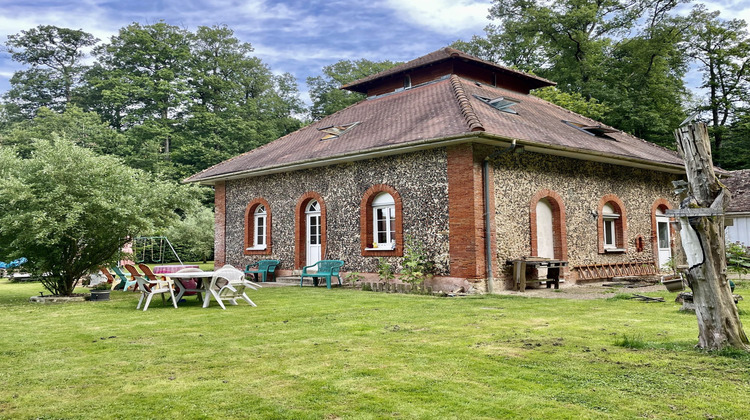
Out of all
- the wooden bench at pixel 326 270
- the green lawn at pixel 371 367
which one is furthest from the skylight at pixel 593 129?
the green lawn at pixel 371 367

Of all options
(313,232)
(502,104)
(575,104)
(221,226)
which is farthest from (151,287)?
(575,104)

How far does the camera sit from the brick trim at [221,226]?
2005 centimetres

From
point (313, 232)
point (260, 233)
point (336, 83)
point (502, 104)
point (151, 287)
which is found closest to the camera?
point (151, 287)

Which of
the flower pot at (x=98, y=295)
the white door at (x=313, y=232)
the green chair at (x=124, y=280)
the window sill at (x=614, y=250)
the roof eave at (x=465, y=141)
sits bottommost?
the flower pot at (x=98, y=295)

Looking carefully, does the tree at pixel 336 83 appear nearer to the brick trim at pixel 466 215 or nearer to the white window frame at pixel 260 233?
the white window frame at pixel 260 233

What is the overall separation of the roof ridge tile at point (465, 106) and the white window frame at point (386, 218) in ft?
9.82

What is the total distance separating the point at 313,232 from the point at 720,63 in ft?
98.6

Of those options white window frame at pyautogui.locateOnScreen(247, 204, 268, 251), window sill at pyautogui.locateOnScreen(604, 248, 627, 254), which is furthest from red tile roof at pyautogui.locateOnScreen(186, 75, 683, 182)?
window sill at pyautogui.locateOnScreen(604, 248, 627, 254)

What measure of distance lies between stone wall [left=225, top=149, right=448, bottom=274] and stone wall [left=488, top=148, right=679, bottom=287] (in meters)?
1.47

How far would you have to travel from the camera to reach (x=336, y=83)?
4409 cm

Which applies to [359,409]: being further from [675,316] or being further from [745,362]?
[675,316]

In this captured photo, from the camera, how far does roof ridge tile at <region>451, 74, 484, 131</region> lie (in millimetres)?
12320

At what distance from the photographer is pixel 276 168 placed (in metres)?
16.9

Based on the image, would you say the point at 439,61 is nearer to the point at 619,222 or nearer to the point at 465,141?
the point at 465,141
